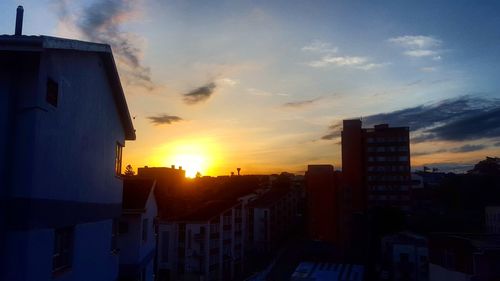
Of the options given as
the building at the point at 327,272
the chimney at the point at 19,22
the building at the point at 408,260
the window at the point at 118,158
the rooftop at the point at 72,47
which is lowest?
the building at the point at 327,272

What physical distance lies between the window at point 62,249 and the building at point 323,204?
62.1 metres

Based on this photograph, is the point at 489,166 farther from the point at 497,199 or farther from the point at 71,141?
the point at 71,141

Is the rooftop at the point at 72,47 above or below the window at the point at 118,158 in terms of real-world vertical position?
above

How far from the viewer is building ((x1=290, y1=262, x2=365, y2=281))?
4738 centimetres

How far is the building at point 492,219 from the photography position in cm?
6250

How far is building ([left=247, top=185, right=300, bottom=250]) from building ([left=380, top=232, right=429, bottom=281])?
19.2 m

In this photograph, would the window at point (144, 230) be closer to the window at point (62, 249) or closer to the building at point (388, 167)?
the window at point (62, 249)

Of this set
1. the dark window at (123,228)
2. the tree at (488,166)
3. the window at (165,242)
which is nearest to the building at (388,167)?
the tree at (488,166)

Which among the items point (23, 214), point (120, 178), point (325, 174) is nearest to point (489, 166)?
point (325, 174)

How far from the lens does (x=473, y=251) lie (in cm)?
2941

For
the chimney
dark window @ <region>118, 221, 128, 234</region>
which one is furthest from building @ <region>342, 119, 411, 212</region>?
the chimney

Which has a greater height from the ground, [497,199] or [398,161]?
[398,161]

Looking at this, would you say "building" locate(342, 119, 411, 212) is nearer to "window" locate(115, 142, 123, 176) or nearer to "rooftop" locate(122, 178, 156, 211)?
"rooftop" locate(122, 178, 156, 211)

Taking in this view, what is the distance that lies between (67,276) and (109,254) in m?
A: 4.52
